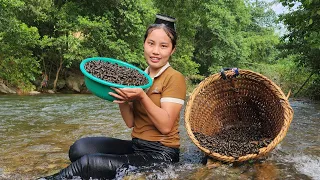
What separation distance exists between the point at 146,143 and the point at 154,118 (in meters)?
0.22

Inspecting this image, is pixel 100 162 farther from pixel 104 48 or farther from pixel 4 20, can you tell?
pixel 104 48

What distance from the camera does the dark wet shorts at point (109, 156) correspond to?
1.80 meters

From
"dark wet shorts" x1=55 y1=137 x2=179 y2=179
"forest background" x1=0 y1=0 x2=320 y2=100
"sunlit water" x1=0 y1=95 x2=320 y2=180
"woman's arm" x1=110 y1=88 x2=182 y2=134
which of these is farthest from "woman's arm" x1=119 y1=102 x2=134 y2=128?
"forest background" x1=0 y1=0 x2=320 y2=100

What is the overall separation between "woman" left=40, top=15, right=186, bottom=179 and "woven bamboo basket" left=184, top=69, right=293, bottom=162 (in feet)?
1.05

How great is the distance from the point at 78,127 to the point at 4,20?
801 centimetres

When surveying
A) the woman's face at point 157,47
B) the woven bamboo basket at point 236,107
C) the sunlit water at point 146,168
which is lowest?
the sunlit water at point 146,168

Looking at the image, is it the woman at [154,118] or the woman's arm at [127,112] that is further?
the woman's arm at [127,112]

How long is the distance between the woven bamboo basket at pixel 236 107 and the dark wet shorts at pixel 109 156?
0.36 meters

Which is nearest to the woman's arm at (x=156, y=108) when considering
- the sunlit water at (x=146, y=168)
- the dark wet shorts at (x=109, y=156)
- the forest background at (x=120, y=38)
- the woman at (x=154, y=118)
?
the woman at (x=154, y=118)

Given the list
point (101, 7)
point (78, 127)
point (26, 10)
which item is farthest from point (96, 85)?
point (101, 7)

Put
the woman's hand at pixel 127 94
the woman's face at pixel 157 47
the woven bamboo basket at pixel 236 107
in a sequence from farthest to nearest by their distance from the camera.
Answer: the woven bamboo basket at pixel 236 107 → the woman's face at pixel 157 47 → the woman's hand at pixel 127 94

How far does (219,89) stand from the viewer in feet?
10.2

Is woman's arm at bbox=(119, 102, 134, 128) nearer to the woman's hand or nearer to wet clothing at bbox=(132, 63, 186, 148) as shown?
wet clothing at bbox=(132, 63, 186, 148)

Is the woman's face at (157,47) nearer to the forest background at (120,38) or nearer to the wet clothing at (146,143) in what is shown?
the wet clothing at (146,143)
